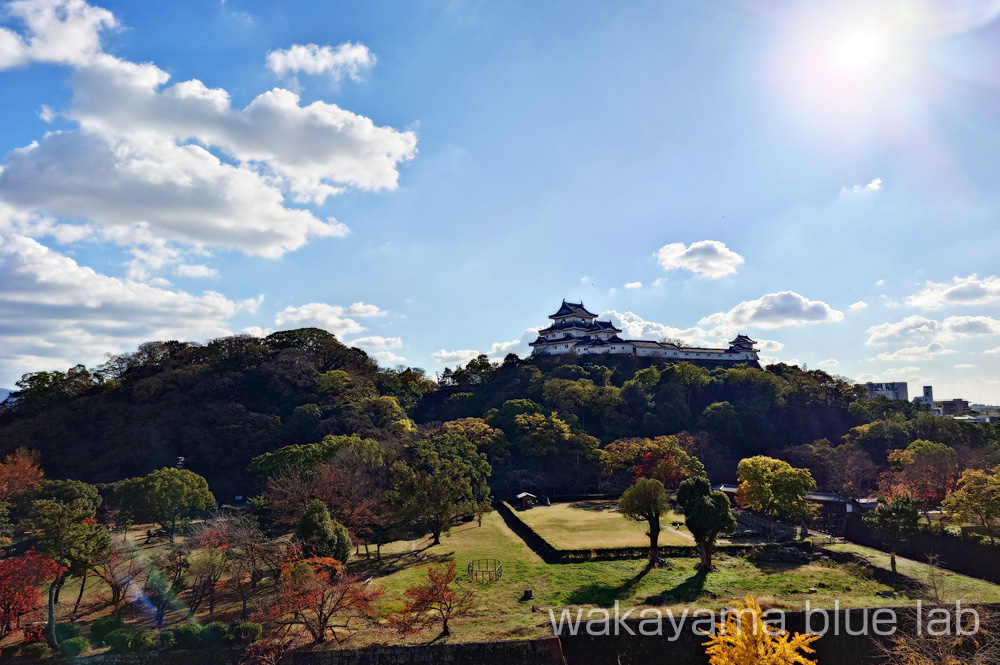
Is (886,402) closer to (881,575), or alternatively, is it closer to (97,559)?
(881,575)

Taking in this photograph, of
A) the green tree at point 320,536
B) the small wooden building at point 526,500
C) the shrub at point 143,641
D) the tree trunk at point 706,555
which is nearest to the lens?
the shrub at point 143,641

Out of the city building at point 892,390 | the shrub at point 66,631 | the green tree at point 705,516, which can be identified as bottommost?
the shrub at point 66,631

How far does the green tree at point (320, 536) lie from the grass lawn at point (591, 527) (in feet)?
33.3

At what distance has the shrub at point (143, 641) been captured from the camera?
51.0ft

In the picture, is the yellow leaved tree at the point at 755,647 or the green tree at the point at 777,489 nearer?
the yellow leaved tree at the point at 755,647

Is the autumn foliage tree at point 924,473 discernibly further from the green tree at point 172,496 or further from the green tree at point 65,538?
the green tree at point 172,496

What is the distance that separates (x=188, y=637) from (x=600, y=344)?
181 ft

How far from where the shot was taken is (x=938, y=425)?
137 ft

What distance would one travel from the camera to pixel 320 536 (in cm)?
1950

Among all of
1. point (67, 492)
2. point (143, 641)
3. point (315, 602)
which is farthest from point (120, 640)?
point (67, 492)

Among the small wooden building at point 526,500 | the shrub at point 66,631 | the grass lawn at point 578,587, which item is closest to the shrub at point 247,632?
the grass lawn at point 578,587

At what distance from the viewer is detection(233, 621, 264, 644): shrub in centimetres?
1570

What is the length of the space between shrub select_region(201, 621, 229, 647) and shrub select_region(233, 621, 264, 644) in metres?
0.30

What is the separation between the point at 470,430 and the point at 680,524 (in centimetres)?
1925
